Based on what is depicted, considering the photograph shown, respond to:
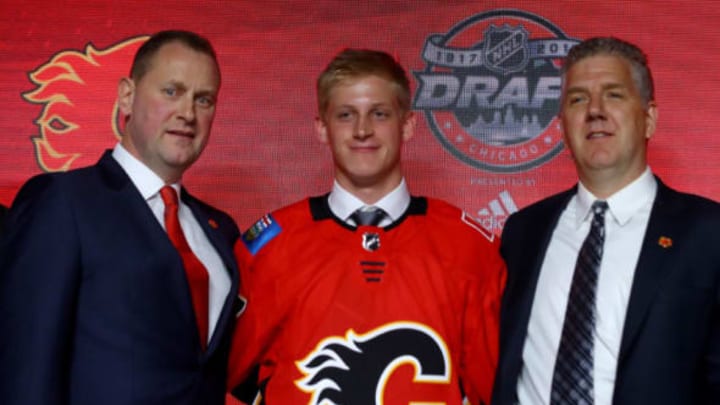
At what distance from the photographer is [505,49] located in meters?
2.75

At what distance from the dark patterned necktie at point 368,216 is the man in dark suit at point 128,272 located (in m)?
0.30

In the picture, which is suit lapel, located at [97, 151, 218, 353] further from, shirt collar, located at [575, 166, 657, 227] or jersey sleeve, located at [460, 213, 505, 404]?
shirt collar, located at [575, 166, 657, 227]

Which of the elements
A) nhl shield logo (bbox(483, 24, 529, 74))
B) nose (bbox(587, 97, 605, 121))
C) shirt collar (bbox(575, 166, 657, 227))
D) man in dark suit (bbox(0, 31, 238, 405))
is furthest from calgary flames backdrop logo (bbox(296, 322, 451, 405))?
nhl shield logo (bbox(483, 24, 529, 74))

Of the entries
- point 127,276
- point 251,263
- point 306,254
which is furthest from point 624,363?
point 127,276

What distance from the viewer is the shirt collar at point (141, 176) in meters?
1.82

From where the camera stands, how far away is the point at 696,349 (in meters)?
1.68

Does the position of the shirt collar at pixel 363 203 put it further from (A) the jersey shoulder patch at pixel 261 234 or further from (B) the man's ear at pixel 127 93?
(B) the man's ear at pixel 127 93

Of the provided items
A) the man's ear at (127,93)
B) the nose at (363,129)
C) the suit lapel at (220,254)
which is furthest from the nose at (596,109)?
the man's ear at (127,93)

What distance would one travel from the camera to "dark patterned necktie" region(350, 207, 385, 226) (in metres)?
1.98

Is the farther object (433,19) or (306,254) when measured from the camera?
(433,19)

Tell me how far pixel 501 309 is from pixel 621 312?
30 cm

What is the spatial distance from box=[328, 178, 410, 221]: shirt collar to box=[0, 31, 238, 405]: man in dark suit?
0.28 m

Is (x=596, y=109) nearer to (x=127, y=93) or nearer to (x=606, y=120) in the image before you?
(x=606, y=120)

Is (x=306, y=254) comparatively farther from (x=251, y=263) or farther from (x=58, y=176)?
(x=58, y=176)
